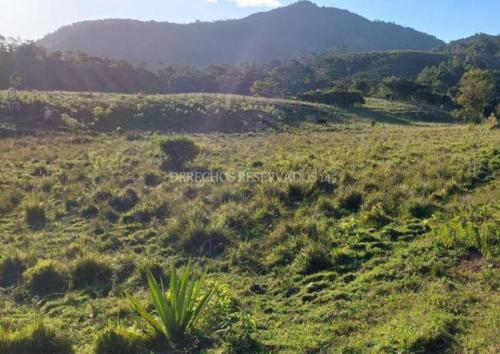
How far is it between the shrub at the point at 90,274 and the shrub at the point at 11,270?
3.22 ft

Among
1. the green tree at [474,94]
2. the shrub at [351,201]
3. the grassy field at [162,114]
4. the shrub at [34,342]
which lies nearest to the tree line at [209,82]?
the green tree at [474,94]

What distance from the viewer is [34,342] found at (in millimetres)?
5695

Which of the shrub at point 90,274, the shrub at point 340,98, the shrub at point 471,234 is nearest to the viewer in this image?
the shrub at point 471,234

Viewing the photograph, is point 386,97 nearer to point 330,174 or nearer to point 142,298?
point 330,174

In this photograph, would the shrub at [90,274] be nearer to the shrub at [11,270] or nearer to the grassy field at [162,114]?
the shrub at [11,270]

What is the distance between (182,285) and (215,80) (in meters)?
76.1

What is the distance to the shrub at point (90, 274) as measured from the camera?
812 centimetres

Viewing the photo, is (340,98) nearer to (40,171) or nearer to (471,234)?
(40,171)

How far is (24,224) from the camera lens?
11.3 meters

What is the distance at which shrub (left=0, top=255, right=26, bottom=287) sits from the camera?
26.7ft

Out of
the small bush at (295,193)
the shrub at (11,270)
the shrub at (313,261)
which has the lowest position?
the shrub at (11,270)

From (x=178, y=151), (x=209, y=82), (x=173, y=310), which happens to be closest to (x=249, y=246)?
(x=173, y=310)

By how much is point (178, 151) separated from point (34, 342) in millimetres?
12438

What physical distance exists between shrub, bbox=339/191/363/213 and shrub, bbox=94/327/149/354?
6.44m
